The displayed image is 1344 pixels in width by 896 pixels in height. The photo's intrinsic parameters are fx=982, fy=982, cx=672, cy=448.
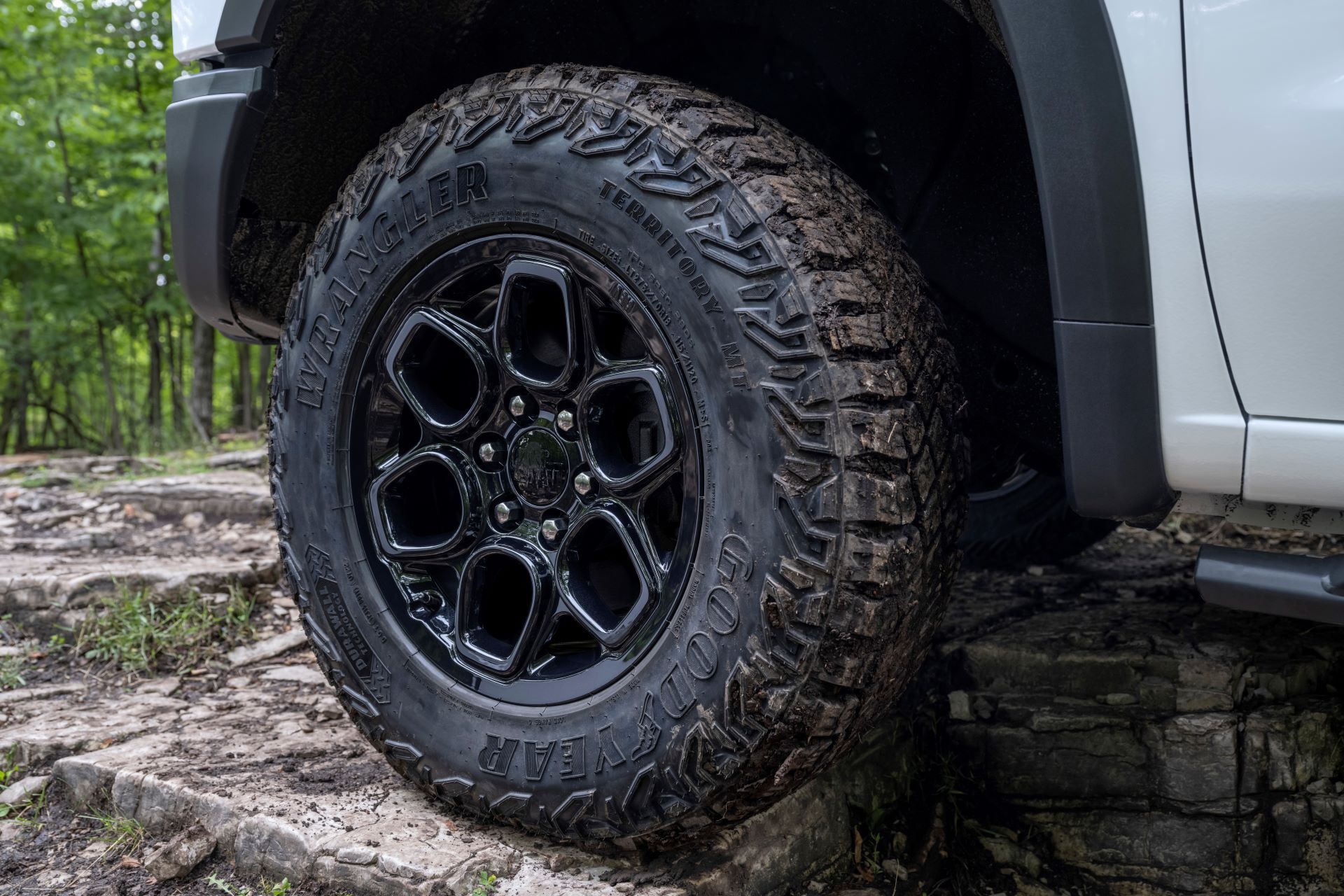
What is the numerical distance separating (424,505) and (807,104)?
3.75 ft

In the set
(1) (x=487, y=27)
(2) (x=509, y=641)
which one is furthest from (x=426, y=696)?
(1) (x=487, y=27)

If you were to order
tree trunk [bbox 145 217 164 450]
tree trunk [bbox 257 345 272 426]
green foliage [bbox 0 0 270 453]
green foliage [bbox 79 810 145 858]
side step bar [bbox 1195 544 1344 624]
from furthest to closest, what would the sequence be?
1. tree trunk [bbox 257 345 272 426]
2. tree trunk [bbox 145 217 164 450]
3. green foliage [bbox 0 0 270 453]
4. green foliage [bbox 79 810 145 858]
5. side step bar [bbox 1195 544 1344 624]

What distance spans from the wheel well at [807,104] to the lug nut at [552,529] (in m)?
0.91

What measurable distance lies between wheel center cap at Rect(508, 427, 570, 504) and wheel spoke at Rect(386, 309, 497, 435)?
0.34 ft

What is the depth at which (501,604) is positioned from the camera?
184cm

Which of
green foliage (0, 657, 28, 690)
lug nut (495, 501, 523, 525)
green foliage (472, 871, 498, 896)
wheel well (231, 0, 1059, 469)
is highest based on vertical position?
wheel well (231, 0, 1059, 469)

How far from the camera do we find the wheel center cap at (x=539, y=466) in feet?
5.45

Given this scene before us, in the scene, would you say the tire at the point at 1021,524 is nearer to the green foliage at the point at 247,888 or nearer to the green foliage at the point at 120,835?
the green foliage at the point at 247,888

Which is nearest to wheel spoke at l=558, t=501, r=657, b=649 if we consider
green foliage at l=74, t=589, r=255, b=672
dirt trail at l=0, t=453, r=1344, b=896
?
dirt trail at l=0, t=453, r=1344, b=896

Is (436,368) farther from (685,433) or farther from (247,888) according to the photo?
(247,888)

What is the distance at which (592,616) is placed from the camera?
1.59 m

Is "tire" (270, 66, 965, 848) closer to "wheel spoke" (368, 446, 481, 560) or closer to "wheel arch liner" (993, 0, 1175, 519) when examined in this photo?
"wheel spoke" (368, 446, 481, 560)

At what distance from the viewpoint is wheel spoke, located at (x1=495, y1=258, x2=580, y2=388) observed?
1.61 m

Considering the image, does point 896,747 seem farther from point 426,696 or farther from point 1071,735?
point 426,696
